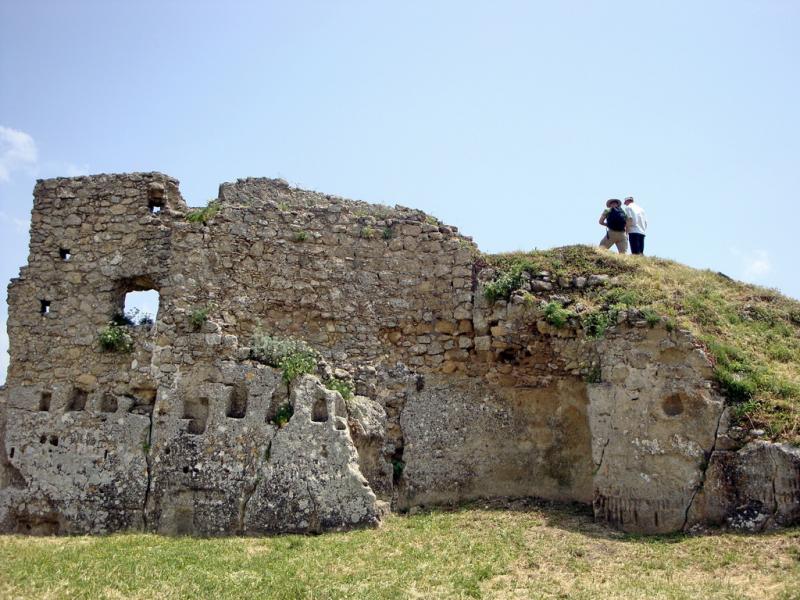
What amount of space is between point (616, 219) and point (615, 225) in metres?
0.12

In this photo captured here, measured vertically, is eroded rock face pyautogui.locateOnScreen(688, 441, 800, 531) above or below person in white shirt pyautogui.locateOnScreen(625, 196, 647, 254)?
below

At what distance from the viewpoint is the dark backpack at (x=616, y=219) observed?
15719 millimetres

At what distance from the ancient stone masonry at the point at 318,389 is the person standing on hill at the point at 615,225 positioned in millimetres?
2539

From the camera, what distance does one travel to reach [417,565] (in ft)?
31.6

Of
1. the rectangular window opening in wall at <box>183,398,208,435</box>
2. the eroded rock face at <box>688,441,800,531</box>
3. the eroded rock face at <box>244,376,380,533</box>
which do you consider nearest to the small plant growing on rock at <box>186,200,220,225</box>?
the rectangular window opening in wall at <box>183,398,208,435</box>

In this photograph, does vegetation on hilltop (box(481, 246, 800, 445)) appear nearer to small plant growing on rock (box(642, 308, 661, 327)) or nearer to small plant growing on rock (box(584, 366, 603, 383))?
small plant growing on rock (box(642, 308, 661, 327))

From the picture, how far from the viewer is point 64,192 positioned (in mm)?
13203

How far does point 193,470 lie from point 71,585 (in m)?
3.06

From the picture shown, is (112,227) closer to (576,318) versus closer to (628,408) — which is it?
(576,318)

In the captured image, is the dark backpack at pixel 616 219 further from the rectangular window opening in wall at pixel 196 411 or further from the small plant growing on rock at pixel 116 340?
the small plant growing on rock at pixel 116 340

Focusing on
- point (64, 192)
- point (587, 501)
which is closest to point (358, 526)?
point (587, 501)

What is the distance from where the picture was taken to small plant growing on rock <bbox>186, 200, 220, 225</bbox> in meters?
13.0

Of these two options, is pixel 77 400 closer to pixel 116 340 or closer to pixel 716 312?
pixel 116 340

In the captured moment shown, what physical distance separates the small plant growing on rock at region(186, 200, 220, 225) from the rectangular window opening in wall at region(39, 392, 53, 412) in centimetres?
359
